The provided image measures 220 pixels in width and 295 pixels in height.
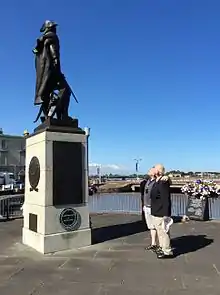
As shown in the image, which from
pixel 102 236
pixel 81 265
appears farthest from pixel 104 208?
pixel 81 265

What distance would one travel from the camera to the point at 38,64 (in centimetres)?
947

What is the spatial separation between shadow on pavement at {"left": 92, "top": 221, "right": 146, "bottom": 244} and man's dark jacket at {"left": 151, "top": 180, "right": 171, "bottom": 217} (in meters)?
2.44

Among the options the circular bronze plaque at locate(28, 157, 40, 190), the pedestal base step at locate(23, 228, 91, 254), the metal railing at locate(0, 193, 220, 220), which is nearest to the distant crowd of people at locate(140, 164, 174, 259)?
the pedestal base step at locate(23, 228, 91, 254)

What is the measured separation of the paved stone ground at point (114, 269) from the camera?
5.58 metres

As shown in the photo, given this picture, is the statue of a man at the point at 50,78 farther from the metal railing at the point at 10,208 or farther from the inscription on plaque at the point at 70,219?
the metal railing at the point at 10,208

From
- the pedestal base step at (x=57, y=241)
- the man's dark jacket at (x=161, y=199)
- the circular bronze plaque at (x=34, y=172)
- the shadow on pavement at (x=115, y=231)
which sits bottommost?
the shadow on pavement at (x=115, y=231)

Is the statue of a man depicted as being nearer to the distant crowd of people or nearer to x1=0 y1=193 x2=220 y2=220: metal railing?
the distant crowd of people

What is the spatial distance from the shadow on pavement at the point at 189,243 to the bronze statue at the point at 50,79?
4007 mm

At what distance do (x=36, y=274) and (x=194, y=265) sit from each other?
285 centimetres

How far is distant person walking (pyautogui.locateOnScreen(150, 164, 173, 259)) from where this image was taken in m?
7.35

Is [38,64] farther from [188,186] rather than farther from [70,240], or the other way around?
[188,186]

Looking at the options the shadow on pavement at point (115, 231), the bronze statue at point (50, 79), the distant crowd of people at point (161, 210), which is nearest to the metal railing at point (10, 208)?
the shadow on pavement at point (115, 231)

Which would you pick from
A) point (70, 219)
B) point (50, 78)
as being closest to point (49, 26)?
point (50, 78)

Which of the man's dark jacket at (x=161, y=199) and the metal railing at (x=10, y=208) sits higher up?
the man's dark jacket at (x=161, y=199)
